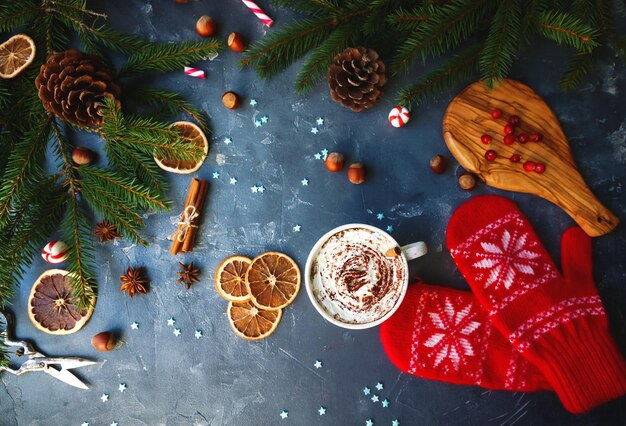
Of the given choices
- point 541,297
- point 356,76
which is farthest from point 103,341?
point 541,297

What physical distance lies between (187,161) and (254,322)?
1.71 feet

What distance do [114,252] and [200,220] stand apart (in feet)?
0.96

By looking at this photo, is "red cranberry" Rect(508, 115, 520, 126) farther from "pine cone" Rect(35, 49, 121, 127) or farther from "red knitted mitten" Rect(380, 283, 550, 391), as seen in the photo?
"pine cone" Rect(35, 49, 121, 127)

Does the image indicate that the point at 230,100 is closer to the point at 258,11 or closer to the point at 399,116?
the point at 258,11

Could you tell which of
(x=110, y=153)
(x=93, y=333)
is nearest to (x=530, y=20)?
(x=110, y=153)

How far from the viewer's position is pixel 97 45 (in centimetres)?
150

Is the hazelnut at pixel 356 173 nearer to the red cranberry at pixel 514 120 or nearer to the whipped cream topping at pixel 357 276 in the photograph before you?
the whipped cream topping at pixel 357 276

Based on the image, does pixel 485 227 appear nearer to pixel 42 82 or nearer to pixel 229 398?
pixel 229 398

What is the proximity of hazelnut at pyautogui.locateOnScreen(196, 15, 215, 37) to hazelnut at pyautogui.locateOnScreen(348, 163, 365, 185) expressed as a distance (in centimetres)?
59

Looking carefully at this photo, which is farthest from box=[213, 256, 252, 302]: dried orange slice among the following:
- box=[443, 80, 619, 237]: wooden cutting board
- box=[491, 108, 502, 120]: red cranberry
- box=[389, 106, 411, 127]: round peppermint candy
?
box=[491, 108, 502, 120]: red cranberry

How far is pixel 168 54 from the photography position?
1380 millimetres

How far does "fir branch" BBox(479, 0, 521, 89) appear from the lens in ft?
3.76

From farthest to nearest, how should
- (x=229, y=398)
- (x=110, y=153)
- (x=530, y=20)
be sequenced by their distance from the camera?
1. (x=229, y=398)
2. (x=110, y=153)
3. (x=530, y=20)

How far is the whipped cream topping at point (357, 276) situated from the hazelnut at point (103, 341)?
0.65 meters
